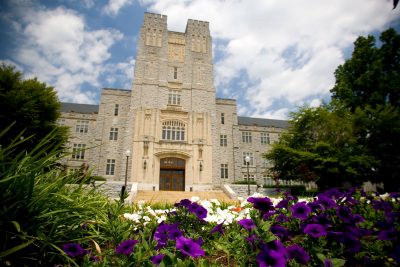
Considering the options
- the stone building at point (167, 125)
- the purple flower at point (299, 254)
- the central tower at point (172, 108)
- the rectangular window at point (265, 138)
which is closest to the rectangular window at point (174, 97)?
the central tower at point (172, 108)

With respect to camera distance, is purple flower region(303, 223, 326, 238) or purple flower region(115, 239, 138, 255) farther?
purple flower region(303, 223, 326, 238)

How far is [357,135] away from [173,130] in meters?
18.0

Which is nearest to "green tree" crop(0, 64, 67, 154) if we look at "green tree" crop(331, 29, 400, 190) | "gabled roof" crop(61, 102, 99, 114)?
"gabled roof" crop(61, 102, 99, 114)

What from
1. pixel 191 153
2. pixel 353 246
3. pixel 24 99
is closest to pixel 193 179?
pixel 191 153

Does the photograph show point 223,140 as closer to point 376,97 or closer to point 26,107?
point 376,97

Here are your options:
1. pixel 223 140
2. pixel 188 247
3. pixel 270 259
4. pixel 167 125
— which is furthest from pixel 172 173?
pixel 270 259

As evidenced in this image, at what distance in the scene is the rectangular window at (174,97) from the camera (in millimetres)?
29050

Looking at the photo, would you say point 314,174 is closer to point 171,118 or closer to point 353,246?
point 171,118

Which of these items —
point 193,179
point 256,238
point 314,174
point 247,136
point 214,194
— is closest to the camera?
point 256,238

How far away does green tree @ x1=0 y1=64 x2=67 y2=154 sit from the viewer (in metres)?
16.0

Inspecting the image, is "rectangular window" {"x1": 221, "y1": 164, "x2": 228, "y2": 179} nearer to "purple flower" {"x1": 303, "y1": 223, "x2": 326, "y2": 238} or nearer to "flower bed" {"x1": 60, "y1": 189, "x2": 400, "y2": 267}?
"flower bed" {"x1": 60, "y1": 189, "x2": 400, "y2": 267}

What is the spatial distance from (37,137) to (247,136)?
2579cm

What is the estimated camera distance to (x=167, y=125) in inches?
1094

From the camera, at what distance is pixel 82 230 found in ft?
8.73
